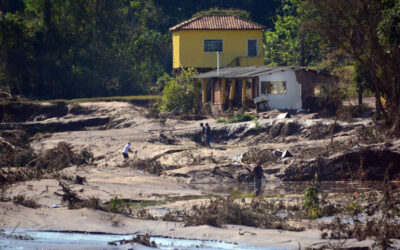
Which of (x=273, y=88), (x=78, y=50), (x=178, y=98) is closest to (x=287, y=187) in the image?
(x=273, y=88)

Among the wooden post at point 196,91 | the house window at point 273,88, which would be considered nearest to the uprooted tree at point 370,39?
the house window at point 273,88

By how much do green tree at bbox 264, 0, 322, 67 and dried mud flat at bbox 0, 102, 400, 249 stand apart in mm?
14081

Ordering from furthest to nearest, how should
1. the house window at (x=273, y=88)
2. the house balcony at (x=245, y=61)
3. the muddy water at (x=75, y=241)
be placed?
the house balcony at (x=245, y=61)
the house window at (x=273, y=88)
the muddy water at (x=75, y=241)

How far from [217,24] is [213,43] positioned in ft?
4.74

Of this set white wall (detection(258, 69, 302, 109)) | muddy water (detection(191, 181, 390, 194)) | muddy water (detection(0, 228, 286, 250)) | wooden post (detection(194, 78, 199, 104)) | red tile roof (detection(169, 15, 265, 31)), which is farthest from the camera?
red tile roof (detection(169, 15, 265, 31))

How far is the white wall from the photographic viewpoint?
34.3 meters

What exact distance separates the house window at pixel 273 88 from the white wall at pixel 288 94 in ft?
0.76

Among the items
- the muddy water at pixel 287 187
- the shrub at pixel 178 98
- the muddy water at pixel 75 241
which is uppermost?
the shrub at pixel 178 98

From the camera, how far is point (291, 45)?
47594 millimetres

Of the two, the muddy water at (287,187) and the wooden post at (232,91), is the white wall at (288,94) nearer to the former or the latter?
the wooden post at (232,91)

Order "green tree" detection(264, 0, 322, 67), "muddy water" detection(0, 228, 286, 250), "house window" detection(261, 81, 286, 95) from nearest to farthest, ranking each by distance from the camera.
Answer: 1. "muddy water" detection(0, 228, 286, 250)
2. "house window" detection(261, 81, 286, 95)
3. "green tree" detection(264, 0, 322, 67)

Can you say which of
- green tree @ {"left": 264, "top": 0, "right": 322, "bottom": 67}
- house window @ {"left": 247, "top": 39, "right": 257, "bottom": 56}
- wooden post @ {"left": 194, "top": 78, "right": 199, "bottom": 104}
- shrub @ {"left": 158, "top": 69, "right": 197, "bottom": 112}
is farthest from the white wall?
house window @ {"left": 247, "top": 39, "right": 257, "bottom": 56}

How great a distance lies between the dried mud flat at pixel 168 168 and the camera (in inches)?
498

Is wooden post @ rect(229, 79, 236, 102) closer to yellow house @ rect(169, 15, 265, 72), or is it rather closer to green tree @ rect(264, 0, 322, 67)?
yellow house @ rect(169, 15, 265, 72)
